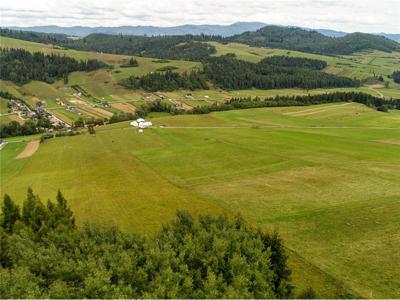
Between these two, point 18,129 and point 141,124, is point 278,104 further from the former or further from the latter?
point 18,129

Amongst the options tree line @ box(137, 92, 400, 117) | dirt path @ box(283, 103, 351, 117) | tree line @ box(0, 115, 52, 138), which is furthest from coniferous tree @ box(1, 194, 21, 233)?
dirt path @ box(283, 103, 351, 117)

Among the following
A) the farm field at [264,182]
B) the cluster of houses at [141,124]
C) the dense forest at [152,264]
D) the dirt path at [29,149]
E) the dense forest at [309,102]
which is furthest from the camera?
the dense forest at [309,102]

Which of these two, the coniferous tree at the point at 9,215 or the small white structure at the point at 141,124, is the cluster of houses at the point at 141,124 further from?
the coniferous tree at the point at 9,215

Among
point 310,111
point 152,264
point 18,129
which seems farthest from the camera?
point 310,111

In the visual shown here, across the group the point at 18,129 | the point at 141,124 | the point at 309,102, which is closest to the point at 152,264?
the point at 141,124

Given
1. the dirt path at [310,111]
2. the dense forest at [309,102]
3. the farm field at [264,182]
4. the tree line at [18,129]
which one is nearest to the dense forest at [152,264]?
the farm field at [264,182]

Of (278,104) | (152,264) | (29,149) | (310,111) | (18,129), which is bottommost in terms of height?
(29,149)

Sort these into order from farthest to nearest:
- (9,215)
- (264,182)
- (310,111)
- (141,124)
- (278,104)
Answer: (278,104)
(310,111)
(141,124)
(264,182)
(9,215)
